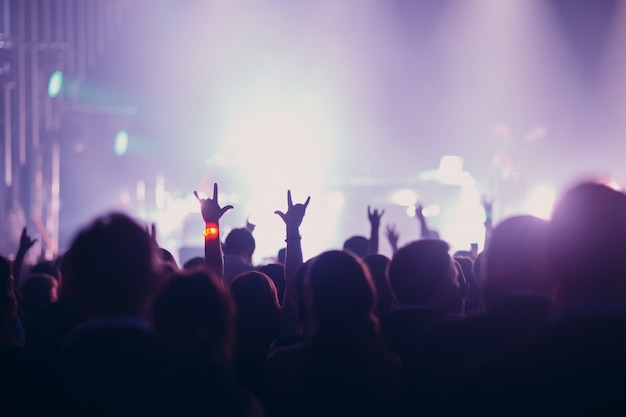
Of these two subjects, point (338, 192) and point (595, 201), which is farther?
point (338, 192)

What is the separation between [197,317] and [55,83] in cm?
1696

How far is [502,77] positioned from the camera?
74.7 feet

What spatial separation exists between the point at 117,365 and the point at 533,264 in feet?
4.82

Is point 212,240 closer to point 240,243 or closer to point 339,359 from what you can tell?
point 240,243

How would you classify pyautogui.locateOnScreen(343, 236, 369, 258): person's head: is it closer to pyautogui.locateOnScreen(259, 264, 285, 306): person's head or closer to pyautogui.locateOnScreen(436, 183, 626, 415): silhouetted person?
pyautogui.locateOnScreen(259, 264, 285, 306): person's head

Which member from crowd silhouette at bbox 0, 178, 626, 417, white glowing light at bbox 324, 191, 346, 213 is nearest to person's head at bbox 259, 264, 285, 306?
crowd silhouette at bbox 0, 178, 626, 417

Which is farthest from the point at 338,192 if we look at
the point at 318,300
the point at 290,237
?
the point at 318,300

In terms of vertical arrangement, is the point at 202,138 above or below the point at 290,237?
above

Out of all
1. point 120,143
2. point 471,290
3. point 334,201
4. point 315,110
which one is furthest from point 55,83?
point 471,290

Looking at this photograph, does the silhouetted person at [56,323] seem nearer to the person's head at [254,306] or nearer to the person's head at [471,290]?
the person's head at [254,306]

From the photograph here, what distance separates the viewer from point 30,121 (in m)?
18.9

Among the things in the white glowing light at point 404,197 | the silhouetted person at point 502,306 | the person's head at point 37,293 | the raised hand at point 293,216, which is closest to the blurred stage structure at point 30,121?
the white glowing light at point 404,197

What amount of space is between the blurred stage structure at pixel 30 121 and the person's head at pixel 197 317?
48.2ft

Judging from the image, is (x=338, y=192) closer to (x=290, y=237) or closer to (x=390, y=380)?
(x=290, y=237)
